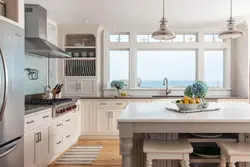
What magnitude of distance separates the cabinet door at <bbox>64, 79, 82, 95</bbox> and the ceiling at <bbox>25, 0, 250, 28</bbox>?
1316 millimetres

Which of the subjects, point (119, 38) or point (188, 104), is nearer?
point (188, 104)

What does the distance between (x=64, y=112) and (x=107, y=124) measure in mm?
1394

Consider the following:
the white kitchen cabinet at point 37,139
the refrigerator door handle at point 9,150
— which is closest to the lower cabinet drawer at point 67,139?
the white kitchen cabinet at point 37,139

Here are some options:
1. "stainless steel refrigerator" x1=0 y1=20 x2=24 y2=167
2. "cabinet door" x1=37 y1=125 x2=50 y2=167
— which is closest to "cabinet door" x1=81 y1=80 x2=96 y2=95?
"cabinet door" x1=37 y1=125 x2=50 y2=167

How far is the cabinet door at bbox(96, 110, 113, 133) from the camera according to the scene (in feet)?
17.8

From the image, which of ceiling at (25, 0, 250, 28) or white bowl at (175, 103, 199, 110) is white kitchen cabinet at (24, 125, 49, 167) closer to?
white bowl at (175, 103, 199, 110)

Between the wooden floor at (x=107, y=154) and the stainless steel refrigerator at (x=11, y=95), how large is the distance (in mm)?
1578

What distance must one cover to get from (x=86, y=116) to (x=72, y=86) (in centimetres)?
83

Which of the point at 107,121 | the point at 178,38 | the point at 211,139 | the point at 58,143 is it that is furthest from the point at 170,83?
the point at 211,139

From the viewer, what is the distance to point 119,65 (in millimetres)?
6184

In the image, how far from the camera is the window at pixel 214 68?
612 centimetres

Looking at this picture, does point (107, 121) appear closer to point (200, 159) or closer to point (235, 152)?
point (200, 159)

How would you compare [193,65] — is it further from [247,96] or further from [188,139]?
[188,139]

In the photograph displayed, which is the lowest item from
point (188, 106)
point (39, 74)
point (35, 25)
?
point (188, 106)
